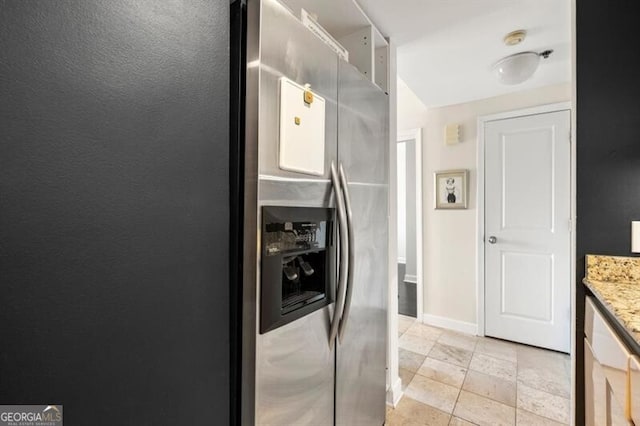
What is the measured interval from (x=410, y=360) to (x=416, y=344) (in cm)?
34

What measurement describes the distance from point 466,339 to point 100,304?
126 inches

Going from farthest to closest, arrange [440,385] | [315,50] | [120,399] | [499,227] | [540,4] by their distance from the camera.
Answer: [499,227], [440,385], [540,4], [315,50], [120,399]

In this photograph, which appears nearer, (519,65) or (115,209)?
(115,209)

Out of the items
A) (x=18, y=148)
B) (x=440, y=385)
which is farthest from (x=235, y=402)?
(x=440, y=385)

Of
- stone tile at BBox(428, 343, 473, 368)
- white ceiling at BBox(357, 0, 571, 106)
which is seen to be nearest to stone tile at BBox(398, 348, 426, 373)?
stone tile at BBox(428, 343, 473, 368)

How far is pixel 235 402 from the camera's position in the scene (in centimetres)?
94

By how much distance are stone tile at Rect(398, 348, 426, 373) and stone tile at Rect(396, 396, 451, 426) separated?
42cm

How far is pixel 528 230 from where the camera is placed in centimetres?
281

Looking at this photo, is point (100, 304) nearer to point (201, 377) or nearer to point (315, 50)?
point (201, 377)

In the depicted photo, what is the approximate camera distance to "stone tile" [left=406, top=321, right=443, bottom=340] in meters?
3.06

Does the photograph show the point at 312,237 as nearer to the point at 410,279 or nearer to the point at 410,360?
the point at 410,360

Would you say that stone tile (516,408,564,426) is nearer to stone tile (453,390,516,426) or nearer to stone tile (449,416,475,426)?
stone tile (453,390,516,426)

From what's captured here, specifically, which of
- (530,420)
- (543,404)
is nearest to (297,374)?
(530,420)

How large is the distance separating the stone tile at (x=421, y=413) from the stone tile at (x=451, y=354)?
70cm
